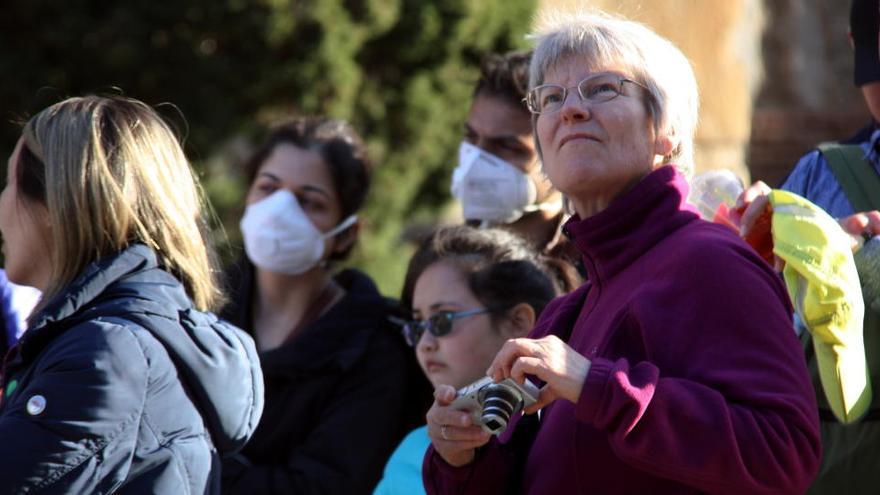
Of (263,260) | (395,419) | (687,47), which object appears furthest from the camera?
(687,47)

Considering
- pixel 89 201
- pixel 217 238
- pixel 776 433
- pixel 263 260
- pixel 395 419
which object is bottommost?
pixel 217 238

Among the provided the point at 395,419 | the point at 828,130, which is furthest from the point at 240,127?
the point at 395,419

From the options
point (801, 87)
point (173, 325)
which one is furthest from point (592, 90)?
point (801, 87)

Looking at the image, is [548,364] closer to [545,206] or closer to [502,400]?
[502,400]

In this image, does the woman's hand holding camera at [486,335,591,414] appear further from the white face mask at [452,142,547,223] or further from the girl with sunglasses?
the white face mask at [452,142,547,223]

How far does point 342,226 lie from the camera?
4.59 metres

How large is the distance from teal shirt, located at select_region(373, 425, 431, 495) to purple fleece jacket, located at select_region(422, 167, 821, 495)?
35.4 inches

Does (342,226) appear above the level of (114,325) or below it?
below

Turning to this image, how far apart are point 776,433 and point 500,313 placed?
165 cm

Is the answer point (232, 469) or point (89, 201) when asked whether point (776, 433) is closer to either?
point (89, 201)

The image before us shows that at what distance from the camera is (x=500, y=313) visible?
3811 millimetres

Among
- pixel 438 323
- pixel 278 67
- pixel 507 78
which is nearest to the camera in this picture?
pixel 438 323

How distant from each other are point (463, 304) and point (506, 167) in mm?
663

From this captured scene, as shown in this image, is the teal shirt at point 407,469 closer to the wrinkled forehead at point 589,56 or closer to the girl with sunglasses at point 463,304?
the girl with sunglasses at point 463,304
